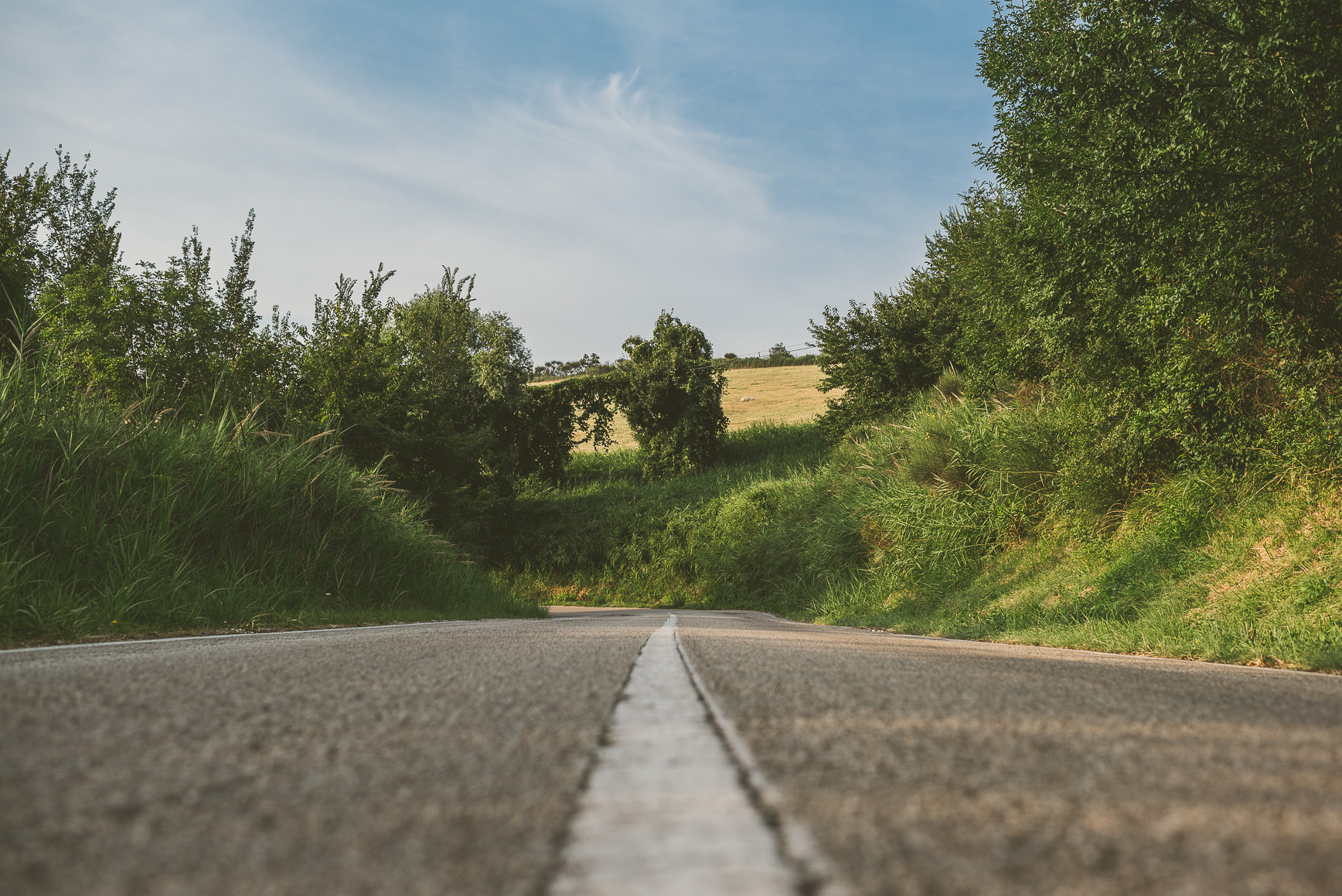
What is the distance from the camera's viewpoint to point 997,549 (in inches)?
562

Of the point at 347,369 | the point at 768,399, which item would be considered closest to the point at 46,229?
the point at 347,369

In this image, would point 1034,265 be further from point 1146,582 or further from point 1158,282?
point 1146,582

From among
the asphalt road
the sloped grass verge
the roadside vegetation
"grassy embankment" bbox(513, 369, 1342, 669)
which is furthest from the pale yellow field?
the asphalt road

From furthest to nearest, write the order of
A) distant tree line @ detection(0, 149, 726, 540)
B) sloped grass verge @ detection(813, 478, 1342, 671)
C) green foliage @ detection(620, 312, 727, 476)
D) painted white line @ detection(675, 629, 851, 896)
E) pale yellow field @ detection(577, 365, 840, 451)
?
pale yellow field @ detection(577, 365, 840, 451), green foliage @ detection(620, 312, 727, 476), distant tree line @ detection(0, 149, 726, 540), sloped grass verge @ detection(813, 478, 1342, 671), painted white line @ detection(675, 629, 851, 896)

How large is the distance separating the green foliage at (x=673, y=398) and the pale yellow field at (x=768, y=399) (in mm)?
3770

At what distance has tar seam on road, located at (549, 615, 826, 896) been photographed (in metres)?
0.80

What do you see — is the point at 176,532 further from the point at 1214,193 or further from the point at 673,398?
the point at 673,398

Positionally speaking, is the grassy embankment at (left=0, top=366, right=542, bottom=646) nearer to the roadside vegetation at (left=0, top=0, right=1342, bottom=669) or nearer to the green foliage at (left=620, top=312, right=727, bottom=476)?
the roadside vegetation at (left=0, top=0, right=1342, bottom=669)

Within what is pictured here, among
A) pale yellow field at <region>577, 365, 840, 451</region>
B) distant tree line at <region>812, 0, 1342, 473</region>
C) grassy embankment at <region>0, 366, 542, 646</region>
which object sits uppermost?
pale yellow field at <region>577, 365, 840, 451</region>

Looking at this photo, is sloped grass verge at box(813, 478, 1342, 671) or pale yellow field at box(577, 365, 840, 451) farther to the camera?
pale yellow field at box(577, 365, 840, 451)

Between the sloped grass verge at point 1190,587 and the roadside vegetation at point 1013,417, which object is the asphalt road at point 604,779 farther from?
the sloped grass verge at point 1190,587

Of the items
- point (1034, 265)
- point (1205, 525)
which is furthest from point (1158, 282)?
point (1034, 265)

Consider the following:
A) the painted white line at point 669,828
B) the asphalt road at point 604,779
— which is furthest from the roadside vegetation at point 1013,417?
the painted white line at point 669,828

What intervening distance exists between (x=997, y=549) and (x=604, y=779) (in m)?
14.4
